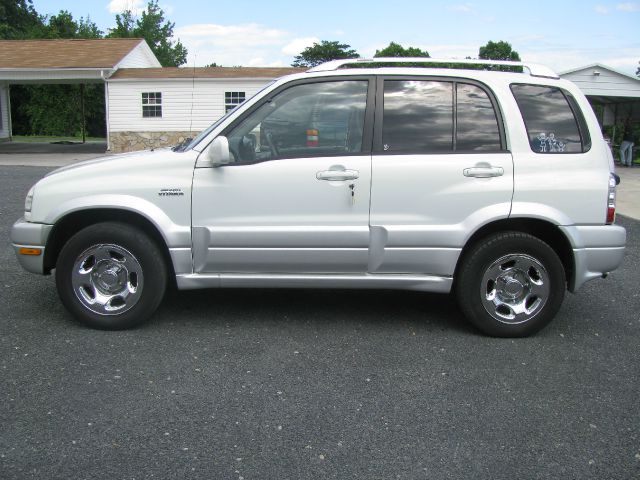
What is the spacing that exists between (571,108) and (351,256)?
78.2 inches

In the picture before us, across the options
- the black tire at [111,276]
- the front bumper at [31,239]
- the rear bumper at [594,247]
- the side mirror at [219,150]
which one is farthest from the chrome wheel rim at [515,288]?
the front bumper at [31,239]

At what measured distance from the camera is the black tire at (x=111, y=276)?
464 cm

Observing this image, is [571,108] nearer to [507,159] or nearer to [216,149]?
[507,159]

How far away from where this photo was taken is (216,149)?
443cm

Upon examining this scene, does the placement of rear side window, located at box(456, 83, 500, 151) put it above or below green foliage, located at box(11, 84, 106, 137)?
below

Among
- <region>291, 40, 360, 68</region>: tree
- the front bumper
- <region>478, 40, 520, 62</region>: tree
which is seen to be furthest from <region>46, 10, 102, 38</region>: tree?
the front bumper

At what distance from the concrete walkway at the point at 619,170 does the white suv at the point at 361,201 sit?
7290 mm

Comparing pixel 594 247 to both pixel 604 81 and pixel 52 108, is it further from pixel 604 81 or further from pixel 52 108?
pixel 52 108

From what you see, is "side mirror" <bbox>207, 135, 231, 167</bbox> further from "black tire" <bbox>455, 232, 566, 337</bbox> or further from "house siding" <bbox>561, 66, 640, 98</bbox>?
"house siding" <bbox>561, 66, 640, 98</bbox>

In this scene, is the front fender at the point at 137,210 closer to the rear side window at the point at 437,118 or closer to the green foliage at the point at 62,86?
the rear side window at the point at 437,118

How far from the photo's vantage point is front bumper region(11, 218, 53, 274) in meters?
4.68

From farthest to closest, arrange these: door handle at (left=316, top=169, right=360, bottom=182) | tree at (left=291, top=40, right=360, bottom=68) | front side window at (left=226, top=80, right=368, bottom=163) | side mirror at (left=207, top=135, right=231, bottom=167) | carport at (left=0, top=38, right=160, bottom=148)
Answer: tree at (left=291, top=40, right=360, bottom=68) → carport at (left=0, top=38, right=160, bottom=148) → front side window at (left=226, top=80, right=368, bottom=163) → door handle at (left=316, top=169, right=360, bottom=182) → side mirror at (left=207, top=135, right=231, bottom=167)

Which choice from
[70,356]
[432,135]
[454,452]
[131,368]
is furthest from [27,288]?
[454,452]

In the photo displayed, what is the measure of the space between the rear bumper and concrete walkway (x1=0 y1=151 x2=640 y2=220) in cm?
704
